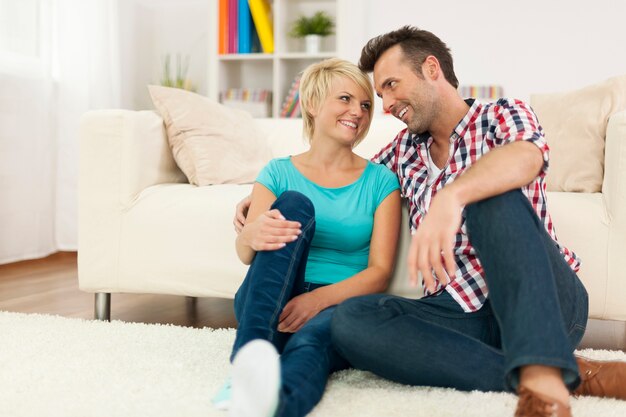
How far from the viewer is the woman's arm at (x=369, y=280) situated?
56.6 inches

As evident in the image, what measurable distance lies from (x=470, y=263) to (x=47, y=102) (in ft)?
9.10

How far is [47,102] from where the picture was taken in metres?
3.44

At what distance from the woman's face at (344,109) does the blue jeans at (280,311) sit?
0.29 metres

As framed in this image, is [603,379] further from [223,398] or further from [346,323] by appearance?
[223,398]

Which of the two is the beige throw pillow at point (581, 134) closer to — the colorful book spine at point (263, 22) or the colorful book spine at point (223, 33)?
the colorful book spine at point (263, 22)

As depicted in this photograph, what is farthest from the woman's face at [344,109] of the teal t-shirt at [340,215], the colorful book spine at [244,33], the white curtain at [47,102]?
the colorful book spine at [244,33]

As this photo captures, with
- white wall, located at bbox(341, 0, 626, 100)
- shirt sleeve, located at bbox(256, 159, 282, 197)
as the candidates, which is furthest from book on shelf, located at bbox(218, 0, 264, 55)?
shirt sleeve, located at bbox(256, 159, 282, 197)

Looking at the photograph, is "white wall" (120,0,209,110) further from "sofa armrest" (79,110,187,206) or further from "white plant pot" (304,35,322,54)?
"sofa armrest" (79,110,187,206)

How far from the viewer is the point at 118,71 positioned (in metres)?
3.90

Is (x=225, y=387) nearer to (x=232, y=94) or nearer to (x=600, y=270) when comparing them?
(x=600, y=270)

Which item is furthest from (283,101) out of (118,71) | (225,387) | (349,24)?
(225,387)

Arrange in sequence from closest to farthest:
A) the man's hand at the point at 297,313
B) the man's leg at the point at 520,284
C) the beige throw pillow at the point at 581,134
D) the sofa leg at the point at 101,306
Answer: the man's leg at the point at 520,284 → the man's hand at the point at 297,313 → the beige throw pillow at the point at 581,134 → the sofa leg at the point at 101,306

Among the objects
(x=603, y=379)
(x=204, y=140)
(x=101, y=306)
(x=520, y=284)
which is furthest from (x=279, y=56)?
(x=520, y=284)

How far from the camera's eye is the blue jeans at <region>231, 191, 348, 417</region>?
116 centimetres
